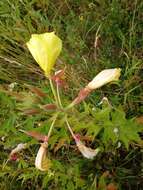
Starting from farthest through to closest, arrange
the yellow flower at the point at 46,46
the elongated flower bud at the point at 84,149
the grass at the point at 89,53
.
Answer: the grass at the point at 89,53 < the elongated flower bud at the point at 84,149 < the yellow flower at the point at 46,46

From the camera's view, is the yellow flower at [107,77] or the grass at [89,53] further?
the grass at [89,53]

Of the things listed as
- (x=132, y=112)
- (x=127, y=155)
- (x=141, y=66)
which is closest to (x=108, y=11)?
(x=141, y=66)

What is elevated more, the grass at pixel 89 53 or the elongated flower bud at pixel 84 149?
the elongated flower bud at pixel 84 149

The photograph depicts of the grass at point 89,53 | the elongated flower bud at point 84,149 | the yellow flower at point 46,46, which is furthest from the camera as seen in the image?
the grass at point 89,53

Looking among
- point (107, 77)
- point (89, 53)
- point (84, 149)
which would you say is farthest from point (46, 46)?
point (89, 53)

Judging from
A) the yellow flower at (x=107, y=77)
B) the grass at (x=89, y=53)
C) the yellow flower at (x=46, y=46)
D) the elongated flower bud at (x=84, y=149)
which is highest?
the yellow flower at (x=46, y=46)

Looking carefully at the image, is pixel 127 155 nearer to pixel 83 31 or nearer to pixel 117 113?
pixel 117 113

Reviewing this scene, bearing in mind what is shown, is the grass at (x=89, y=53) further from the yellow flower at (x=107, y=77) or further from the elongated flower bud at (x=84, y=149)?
the yellow flower at (x=107, y=77)

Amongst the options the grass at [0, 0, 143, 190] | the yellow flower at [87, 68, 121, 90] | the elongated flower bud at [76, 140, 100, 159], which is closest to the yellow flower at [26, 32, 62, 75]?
the yellow flower at [87, 68, 121, 90]

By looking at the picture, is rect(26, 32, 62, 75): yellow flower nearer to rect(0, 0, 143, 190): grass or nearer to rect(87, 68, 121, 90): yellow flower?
rect(87, 68, 121, 90): yellow flower

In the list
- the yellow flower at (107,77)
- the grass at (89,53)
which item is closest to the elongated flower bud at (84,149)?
the yellow flower at (107,77)
